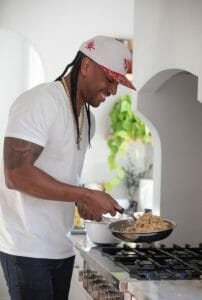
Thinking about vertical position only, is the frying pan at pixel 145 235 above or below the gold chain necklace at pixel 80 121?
below

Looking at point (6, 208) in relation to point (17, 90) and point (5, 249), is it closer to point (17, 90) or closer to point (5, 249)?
point (5, 249)

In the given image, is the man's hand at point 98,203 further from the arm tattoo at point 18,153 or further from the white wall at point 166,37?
the white wall at point 166,37

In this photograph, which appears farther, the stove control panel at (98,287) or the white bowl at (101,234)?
the white bowl at (101,234)

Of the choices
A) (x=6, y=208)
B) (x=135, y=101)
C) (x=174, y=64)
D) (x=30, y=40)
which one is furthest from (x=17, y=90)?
(x=6, y=208)

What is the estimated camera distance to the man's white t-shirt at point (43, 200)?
1.69 m

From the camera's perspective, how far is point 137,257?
6.97 feet

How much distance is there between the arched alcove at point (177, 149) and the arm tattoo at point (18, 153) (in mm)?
971

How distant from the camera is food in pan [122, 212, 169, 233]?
198 centimetres

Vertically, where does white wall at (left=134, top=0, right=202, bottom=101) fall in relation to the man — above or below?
above

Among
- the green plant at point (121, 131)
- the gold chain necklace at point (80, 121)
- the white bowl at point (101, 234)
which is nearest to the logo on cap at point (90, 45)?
the gold chain necklace at point (80, 121)

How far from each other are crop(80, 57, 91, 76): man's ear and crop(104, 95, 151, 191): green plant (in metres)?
2.29

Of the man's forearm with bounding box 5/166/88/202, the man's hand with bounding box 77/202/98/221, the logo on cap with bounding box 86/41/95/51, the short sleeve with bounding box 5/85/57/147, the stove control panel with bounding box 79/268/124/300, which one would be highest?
the logo on cap with bounding box 86/41/95/51

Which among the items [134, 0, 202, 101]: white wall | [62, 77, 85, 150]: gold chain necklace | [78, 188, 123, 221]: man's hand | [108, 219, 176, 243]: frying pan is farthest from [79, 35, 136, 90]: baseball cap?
[108, 219, 176, 243]: frying pan

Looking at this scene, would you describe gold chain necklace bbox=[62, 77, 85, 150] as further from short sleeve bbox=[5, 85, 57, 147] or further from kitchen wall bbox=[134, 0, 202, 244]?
kitchen wall bbox=[134, 0, 202, 244]
